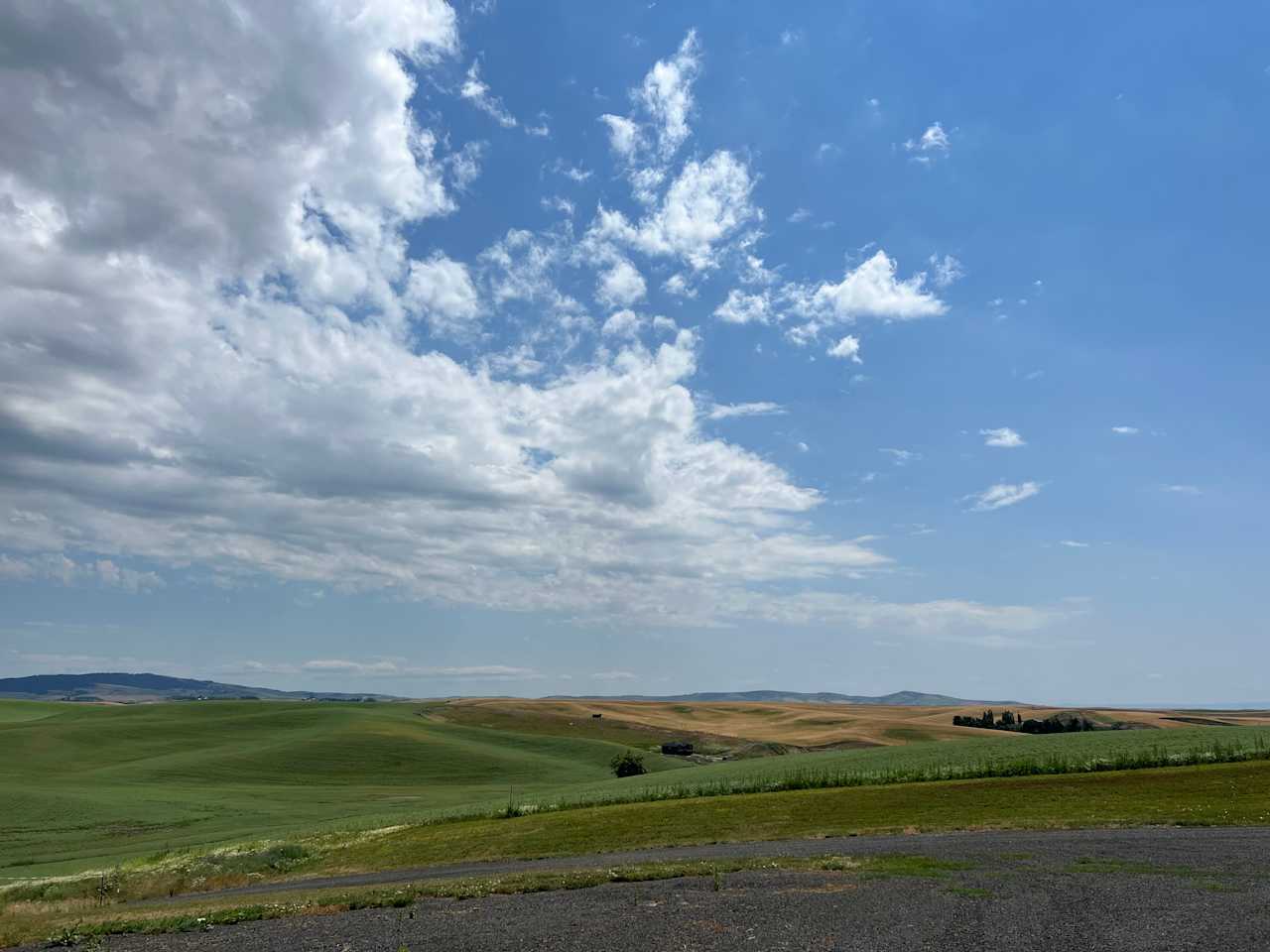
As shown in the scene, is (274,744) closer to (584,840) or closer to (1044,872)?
(584,840)

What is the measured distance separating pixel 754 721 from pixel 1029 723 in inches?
1885

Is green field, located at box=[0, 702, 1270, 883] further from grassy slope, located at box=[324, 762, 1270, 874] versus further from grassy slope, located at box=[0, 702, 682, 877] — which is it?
grassy slope, located at box=[324, 762, 1270, 874]

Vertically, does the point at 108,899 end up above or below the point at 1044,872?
below

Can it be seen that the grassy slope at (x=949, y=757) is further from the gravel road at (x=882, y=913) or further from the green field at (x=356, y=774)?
the gravel road at (x=882, y=913)

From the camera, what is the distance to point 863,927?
16.2m

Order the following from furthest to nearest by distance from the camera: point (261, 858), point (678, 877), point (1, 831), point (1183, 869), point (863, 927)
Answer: point (1, 831) < point (261, 858) < point (678, 877) < point (1183, 869) < point (863, 927)

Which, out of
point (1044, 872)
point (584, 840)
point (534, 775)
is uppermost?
point (1044, 872)

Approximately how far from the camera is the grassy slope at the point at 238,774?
161 ft

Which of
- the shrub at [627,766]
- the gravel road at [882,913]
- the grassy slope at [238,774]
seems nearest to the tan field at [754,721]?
the grassy slope at [238,774]

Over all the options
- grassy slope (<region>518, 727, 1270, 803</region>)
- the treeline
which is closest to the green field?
grassy slope (<region>518, 727, 1270, 803</region>)

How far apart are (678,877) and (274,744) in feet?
307

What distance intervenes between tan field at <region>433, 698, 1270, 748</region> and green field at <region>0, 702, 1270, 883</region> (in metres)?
9.11

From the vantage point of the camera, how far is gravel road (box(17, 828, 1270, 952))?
15273 mm

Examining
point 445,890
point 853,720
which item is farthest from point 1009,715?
point 445,890
